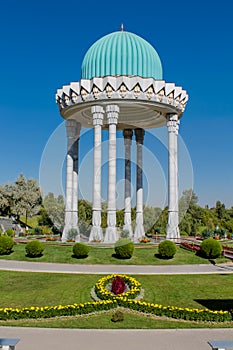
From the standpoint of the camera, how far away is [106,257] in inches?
1069

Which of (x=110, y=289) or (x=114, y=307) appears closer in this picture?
(x=114, y=307)

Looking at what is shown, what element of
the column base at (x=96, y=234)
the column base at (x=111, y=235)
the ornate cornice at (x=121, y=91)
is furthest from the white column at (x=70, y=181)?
the column base at (x=111, y=235)

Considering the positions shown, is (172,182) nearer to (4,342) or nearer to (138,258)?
(138,258)

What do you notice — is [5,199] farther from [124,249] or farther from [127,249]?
[127,249]

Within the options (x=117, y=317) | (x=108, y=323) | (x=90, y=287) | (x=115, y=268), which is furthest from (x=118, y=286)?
(x=115, y=268)

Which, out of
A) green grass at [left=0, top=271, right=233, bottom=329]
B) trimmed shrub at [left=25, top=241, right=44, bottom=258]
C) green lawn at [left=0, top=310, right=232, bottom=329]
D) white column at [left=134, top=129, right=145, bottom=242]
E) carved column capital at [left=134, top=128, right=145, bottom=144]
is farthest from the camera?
carved column capital at [left=134, top=128, right=145, bottom=144]

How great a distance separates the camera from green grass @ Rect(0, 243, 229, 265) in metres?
26.2

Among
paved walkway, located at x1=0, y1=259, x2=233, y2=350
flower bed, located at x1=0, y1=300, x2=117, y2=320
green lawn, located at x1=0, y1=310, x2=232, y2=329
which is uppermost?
flower bed, located at x1=0, y1=300, x2=117, y2=320

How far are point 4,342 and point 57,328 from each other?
9.64 ft

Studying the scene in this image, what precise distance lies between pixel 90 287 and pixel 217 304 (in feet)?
18.6

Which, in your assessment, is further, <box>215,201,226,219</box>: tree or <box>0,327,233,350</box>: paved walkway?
<box>215,201,226,219</box>: tree

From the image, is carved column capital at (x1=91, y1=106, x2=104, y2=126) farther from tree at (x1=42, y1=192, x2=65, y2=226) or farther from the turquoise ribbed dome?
tree at (x1=42, y1=192, x2=65, y2=226)

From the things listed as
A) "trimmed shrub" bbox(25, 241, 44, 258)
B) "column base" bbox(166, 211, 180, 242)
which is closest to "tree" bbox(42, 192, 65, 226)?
"column base" bbox(166, 211, 180, 242)

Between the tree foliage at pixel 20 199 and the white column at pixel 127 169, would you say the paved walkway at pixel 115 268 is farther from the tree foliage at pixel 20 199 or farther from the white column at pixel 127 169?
the tree foliage at pixel 20 199
